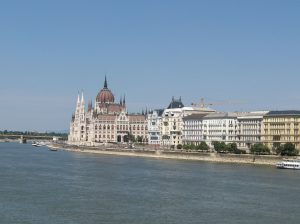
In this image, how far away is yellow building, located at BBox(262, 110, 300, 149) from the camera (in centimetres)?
9506

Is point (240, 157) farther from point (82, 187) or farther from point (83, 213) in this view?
point (83, 213)

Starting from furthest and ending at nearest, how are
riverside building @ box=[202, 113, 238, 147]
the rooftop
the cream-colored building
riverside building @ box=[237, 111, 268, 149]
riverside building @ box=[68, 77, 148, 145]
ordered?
riverside building @ box=[68, 77, 148, 145] < the cream-colored building < riverside building @ box=[202, 113, 238, 147] < riverside building @ box=[237, 111, 268, 149] < the rooftop

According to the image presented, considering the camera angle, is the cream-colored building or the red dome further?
the red dome

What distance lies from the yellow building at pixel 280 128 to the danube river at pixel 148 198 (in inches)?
1238

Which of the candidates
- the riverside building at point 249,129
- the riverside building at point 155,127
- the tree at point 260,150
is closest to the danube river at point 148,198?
the tree at point 260,150

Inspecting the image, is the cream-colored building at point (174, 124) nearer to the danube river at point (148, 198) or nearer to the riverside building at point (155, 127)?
the riverside building at point (155, 127)

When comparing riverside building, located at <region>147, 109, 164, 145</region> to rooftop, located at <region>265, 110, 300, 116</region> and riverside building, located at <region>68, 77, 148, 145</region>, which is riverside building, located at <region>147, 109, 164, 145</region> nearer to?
riverside building, located at <region>68, 77, 148, 145</region>

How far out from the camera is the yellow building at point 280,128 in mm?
95062

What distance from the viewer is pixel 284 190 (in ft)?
163

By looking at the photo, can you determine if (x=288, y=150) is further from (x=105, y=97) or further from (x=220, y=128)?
(x=105, y=97)

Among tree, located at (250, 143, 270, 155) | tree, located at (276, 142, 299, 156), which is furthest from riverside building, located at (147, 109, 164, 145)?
tree, located at (276, 142, 299, 156)

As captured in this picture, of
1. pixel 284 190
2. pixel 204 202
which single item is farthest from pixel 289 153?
pixel 204 202

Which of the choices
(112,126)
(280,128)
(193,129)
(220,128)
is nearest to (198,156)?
(280,128)

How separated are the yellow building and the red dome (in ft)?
272
